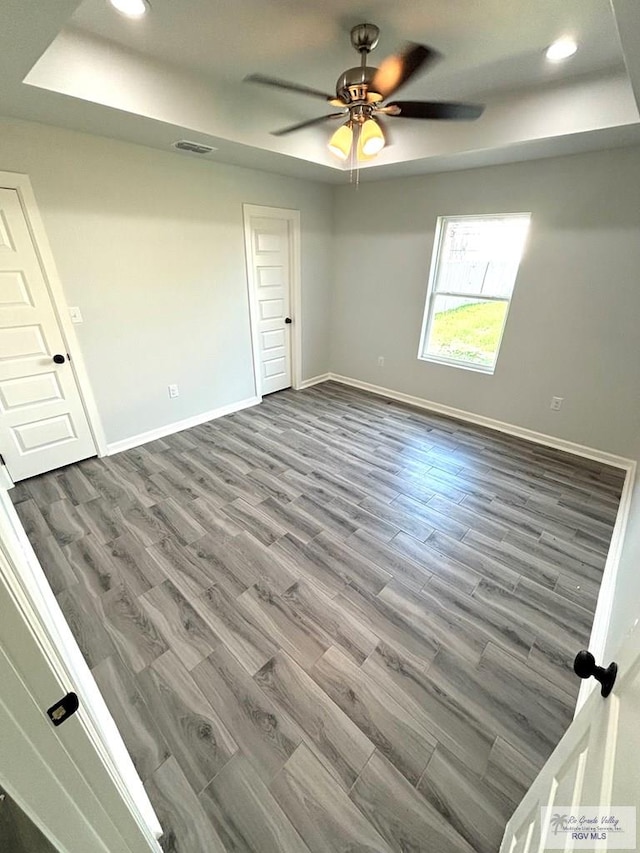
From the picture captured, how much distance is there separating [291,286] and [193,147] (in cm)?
177

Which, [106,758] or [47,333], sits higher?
[47,333]

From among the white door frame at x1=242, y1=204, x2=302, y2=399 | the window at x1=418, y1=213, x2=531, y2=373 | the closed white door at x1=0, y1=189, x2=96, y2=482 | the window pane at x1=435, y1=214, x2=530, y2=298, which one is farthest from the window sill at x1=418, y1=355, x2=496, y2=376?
the closed white door at x1=0, y1=189, x2=96, y2=482

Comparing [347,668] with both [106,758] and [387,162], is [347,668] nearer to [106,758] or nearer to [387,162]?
[106,758]

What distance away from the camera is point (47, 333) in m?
2.66

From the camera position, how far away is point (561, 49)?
1953 mm

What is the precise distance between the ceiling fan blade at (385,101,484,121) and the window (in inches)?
64.2

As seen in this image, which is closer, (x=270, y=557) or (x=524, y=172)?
(x=270, y=557)

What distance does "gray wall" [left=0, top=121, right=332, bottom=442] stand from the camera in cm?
251

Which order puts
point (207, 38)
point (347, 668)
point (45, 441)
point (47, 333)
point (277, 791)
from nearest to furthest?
point (277, 791)
point (347, 668)
point (207, 38)
point (47, 333)
point (45, 441)

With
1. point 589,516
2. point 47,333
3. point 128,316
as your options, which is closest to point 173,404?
point 128,316

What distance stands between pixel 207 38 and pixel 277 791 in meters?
3.55

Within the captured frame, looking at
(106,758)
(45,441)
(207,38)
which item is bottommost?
(45,441)

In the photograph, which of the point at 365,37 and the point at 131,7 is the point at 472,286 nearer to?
the point at 365,37

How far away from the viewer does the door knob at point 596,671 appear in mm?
665
